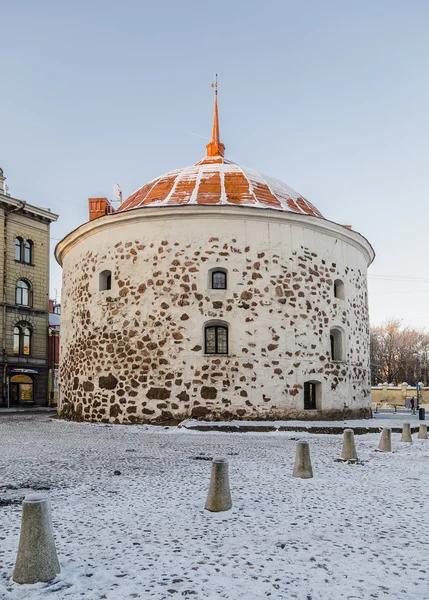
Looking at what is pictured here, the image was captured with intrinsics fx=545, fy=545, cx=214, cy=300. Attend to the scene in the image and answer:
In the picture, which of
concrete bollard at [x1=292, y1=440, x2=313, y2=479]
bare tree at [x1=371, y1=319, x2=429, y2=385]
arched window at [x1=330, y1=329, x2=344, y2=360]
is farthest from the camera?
bare tree at [x1=371, y1=319, x2=429, y2=385]

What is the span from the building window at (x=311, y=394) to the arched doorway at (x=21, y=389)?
80.8 feet

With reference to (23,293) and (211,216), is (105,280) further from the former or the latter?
(23,293)

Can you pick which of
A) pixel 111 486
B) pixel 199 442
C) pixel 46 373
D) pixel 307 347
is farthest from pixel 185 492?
pixel 46 373

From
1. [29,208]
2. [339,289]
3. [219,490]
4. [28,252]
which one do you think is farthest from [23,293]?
[219,490]

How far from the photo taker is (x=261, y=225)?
20266 millimetres

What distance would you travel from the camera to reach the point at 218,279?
2002 centimetres

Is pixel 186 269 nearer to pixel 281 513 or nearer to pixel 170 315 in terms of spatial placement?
pixel 170 315

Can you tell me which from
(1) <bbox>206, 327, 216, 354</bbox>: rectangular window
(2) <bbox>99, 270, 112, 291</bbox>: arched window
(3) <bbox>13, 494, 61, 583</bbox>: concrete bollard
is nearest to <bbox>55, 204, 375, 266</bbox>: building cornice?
(2) <bbox>99, 270, 112, 291</bbox>: arched window

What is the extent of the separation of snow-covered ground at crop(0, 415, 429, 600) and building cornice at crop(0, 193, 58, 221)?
29.8m

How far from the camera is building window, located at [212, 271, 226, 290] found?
20.0 metres

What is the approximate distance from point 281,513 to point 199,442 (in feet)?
25.1

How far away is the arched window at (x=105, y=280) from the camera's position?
70.4ft

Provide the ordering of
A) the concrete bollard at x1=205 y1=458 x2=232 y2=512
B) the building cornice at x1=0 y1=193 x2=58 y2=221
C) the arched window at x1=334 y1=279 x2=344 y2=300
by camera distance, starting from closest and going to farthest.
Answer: the concrete bollard at x1=205 y1=458 x2=232 y2=512 → the arched window at x1=334 y1=279 x2=344 y2=300 → the building cornice at x1=0 y1=193 x2=58 y2=221

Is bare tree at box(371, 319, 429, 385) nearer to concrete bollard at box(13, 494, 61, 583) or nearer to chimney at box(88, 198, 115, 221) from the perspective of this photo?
chimney at box(88, 198, 115, 221)
